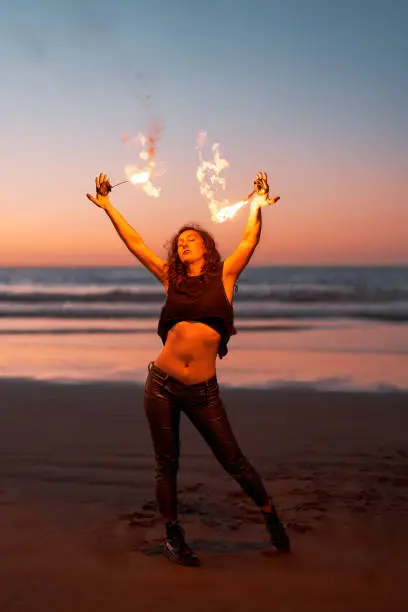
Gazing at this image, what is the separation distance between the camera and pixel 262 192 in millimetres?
5051

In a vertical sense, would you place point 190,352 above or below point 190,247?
below

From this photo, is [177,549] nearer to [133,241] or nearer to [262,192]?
[133,241]

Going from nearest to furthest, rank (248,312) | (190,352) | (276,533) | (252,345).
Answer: (190,352), (276,533), (252,345), (248,312)

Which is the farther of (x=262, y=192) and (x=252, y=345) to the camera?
(x=252, y=345)

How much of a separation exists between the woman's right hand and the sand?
2361 mm

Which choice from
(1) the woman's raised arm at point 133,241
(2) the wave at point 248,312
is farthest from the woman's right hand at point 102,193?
(2) the wave at point 248,312

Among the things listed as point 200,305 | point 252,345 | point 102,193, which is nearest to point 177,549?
point 200,305

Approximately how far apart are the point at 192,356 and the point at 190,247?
707 mm

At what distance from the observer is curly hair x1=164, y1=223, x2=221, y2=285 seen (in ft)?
16.0

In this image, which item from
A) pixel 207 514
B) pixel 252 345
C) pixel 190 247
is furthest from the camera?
pixel 252 345

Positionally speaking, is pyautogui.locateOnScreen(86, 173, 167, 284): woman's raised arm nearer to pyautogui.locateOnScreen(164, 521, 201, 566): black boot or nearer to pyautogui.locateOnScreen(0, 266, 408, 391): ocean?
pyautogui.locateOnScreen(164, 521, 201, 566): black boot

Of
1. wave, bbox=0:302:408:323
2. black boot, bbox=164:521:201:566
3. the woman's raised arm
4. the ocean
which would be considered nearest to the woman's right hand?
the woman's raised arm

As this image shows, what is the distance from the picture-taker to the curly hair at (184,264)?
4887 millimetres

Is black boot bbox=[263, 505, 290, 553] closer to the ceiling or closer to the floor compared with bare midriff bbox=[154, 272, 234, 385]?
closer to the floor
